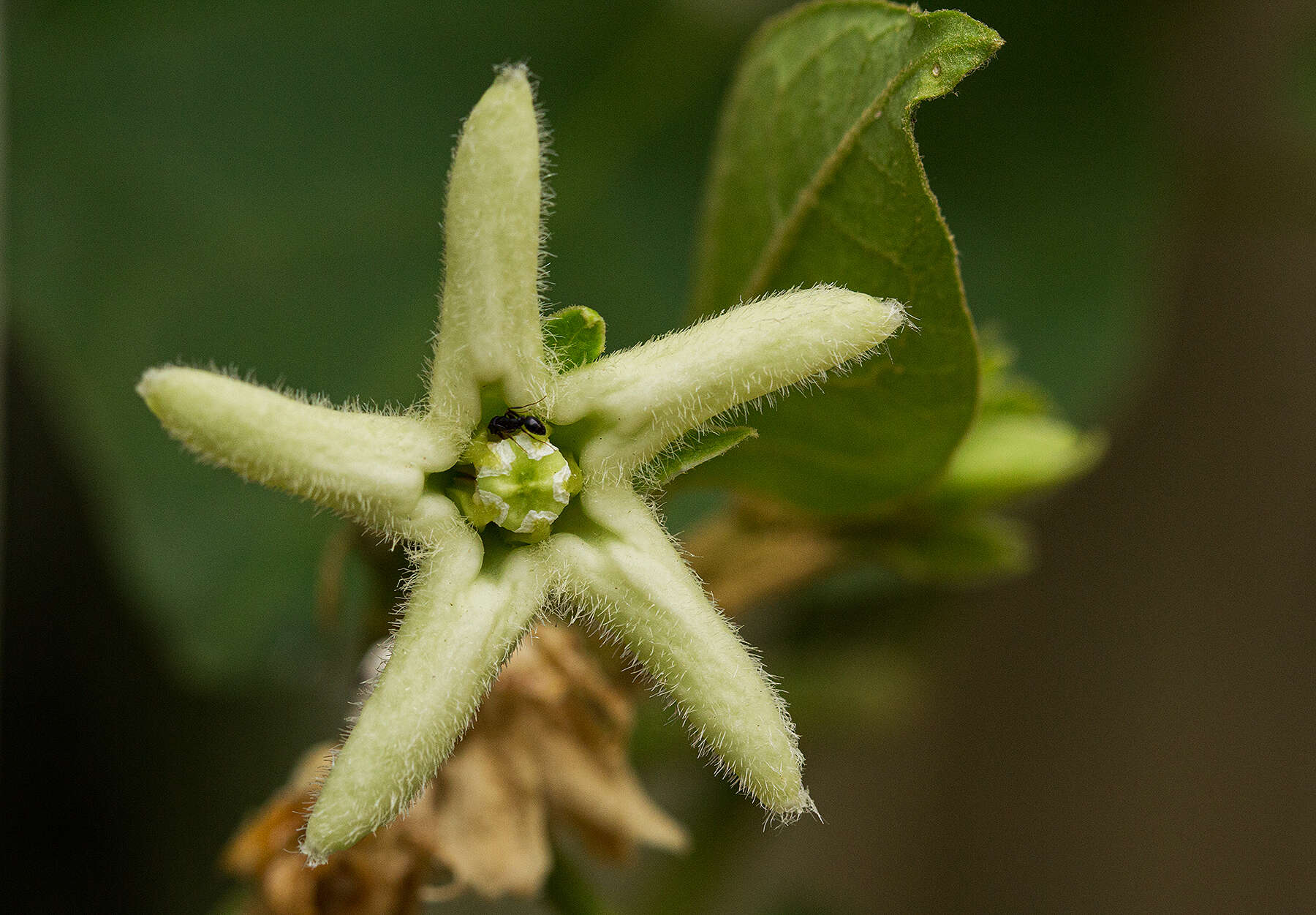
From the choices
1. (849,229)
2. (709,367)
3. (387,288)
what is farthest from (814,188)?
(387,288)

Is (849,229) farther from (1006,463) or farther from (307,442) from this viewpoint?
(307,442)

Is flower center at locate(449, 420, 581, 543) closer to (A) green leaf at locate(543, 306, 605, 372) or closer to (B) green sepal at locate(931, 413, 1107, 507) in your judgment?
(A) green leaf at locate(543, 306, 605, 372)

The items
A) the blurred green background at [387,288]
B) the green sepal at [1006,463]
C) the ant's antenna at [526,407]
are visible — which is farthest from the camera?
the blurred green background at [387,288]

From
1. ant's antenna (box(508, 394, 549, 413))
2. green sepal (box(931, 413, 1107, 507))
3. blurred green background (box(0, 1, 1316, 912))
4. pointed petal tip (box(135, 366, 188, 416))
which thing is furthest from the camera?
blurred green background (box(0, 1, 1316, 912))

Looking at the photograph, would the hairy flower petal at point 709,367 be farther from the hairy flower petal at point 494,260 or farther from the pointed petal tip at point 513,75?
the pointed petal tip at point 513,75

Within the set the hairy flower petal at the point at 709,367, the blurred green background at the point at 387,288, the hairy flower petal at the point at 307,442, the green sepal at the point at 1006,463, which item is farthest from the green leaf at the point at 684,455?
the blurred green background at the point at 387,288

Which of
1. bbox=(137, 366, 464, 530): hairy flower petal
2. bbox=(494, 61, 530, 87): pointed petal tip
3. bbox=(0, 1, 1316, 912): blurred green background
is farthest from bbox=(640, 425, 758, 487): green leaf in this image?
bbox=(0, 1, 1316, 912): blurred green background
